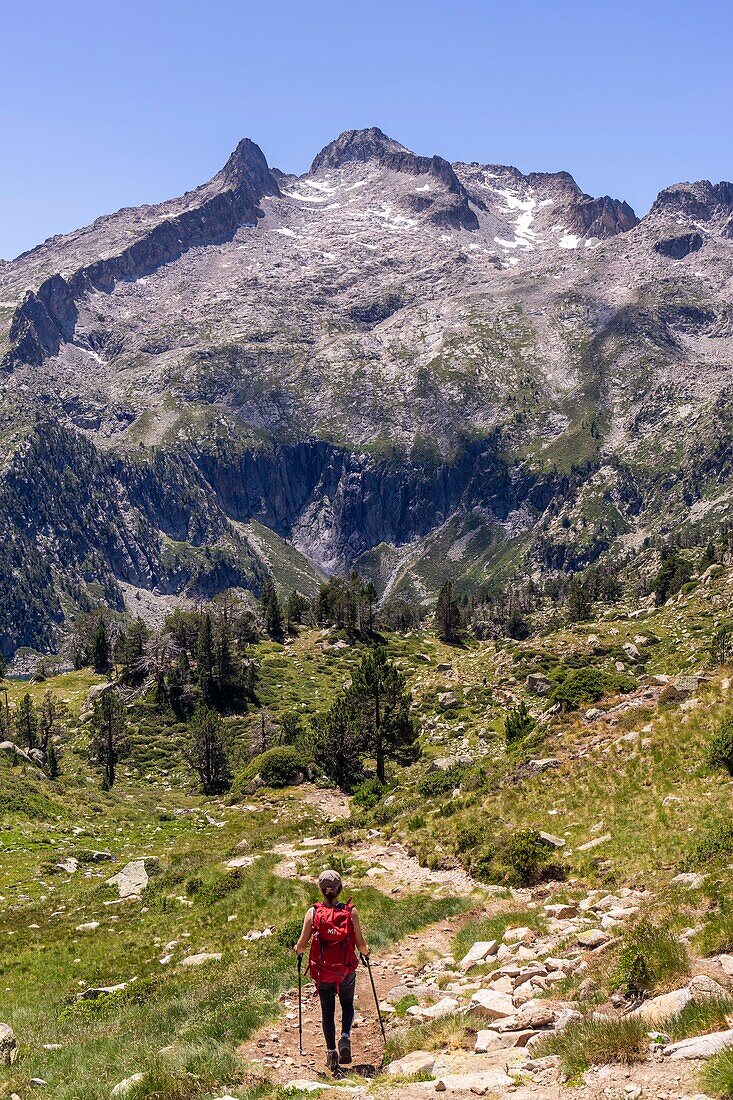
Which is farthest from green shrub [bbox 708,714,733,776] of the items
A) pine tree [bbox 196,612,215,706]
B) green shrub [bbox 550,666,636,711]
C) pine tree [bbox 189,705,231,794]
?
pine tree [bbox 196,612,215,706]

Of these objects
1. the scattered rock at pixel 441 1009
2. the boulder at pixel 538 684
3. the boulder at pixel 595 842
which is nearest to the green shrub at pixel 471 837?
the boulder at pixel 595 842

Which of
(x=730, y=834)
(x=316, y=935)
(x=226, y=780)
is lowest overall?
(x=226, y=780)

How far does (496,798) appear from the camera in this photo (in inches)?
1198

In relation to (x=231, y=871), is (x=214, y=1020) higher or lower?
higher

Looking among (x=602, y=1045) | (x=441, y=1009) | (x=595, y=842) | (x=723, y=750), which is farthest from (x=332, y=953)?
(x=723, y=750)

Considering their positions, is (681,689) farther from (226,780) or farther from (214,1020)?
(226,780)

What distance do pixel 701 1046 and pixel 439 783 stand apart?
31.7 metres

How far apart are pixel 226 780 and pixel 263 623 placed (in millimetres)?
57568

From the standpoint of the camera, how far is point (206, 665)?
318 ft

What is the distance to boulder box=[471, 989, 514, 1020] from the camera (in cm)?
1195

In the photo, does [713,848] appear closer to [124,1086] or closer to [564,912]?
[564,912]

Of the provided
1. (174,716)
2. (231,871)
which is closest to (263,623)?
(174,716)

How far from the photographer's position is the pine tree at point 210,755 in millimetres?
71750

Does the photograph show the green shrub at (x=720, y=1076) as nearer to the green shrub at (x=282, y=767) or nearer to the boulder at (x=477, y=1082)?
the boulder at (x=477, y=1082)
